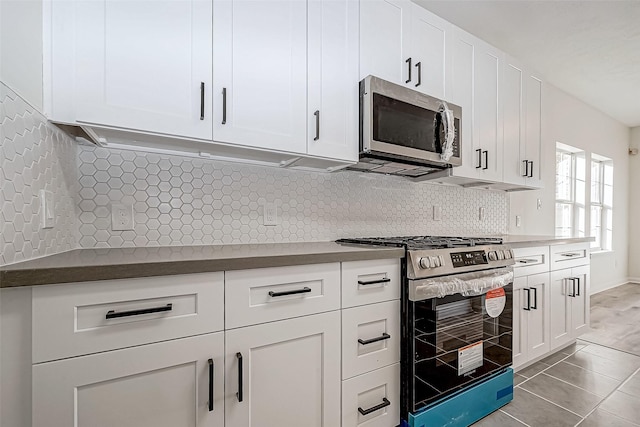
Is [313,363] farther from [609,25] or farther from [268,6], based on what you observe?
[609,25]

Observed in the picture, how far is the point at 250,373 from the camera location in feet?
3.74

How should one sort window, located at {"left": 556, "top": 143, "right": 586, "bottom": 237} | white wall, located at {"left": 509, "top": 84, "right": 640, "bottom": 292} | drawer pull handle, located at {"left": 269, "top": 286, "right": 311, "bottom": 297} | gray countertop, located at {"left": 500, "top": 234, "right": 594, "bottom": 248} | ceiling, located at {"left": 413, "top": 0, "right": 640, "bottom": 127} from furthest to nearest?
window, located at {"left": 556, "top": 143, "right": 586, "bottom": 237} → white wall, located at {"left": 509, "top": 84, "right": 640, "bottom": 292} → ceiling, located at {"left": 413, "top": 0, "right": 640, "bottom": 127} → gray countertop, located at {"left": 500, "top": 234, "right": 594, "bottom": 248} → drawer pull handle, located at {"left": 269, "top": 286, "right": 311, "bottom": 297}

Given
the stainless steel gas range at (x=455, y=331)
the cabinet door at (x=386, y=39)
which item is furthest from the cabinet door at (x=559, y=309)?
the cabinet door at (x=386, y=39)

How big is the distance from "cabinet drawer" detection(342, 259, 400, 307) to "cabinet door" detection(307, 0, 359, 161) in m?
0.61

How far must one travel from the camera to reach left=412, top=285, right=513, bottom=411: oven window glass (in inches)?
60.4

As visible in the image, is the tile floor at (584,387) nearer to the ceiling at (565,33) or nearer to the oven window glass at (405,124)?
the oven window glass at (405,124)

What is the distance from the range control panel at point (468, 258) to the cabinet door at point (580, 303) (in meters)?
1.55

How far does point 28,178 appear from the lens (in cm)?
97

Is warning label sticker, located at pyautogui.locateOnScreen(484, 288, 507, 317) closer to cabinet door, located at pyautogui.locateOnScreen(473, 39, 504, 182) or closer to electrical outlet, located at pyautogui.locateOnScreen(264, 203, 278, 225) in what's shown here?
cabinet door, located at pyautogui.locateOnScreen(473, 39, 504, 182)

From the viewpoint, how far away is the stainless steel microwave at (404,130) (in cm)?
171

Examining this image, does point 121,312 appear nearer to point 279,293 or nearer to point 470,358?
point 279,293

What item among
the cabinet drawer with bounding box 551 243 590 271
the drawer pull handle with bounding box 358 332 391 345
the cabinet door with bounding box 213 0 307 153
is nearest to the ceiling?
the cabinet door with bounding box 213 0 307 153

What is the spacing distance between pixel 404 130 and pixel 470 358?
4.48ft

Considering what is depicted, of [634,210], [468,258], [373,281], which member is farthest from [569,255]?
[634,210]
